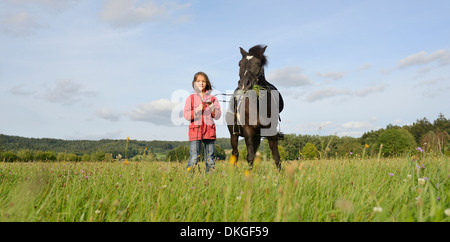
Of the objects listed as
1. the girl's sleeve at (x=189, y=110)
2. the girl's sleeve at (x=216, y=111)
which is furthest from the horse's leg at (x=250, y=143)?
the girl's sleeve at (x=189, y=110)

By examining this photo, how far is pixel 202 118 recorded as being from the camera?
23.6 feet

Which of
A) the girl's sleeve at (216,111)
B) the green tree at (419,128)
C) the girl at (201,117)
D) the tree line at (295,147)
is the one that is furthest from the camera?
the green tree at (419,128)

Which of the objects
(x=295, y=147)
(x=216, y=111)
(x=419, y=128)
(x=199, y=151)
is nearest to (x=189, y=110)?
(x=216, y=111)

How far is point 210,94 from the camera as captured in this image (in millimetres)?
7598

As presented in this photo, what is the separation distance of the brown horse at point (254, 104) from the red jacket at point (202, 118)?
2.39 ft

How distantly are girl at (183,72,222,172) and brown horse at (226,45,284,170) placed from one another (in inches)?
29.2

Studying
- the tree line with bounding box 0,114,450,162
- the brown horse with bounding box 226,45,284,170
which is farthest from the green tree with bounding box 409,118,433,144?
the brown horse with bounding box 226,45,284,170

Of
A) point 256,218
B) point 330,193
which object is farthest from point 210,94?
point 256,218

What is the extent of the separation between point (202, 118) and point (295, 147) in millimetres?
91483

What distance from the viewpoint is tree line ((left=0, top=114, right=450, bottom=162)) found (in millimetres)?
5579

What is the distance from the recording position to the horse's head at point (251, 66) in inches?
275

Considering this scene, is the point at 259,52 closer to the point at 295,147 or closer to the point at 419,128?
the point at 295,147

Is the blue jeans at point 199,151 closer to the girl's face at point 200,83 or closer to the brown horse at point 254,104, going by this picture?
the brown horse at point 254,104
